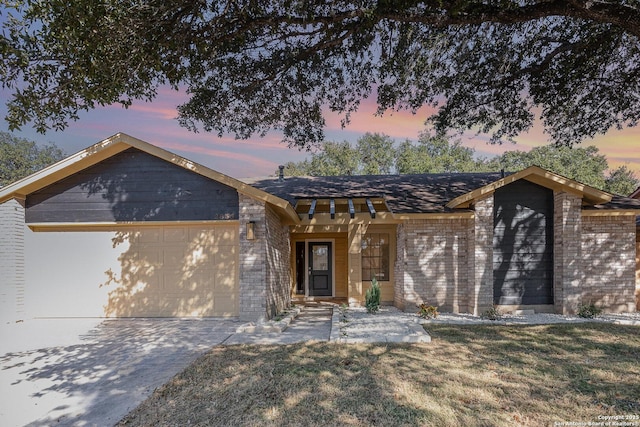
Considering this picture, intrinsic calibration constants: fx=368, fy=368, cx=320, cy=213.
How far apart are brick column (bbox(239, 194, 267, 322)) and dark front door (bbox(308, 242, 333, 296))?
528cm

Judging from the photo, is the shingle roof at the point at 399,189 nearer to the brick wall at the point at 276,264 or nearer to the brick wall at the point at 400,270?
the brick wall at the point at 400,270

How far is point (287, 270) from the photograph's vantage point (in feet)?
40.3

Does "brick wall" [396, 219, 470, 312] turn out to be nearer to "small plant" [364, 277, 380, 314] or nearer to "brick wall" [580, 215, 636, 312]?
"small plant" [364, 277, 380, 314]

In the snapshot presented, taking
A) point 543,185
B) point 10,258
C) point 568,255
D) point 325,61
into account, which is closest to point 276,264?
point 325,61

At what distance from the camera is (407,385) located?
15.5 ft

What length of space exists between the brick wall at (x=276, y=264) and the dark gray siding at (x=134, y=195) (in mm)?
1129

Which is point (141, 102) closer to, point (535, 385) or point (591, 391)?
point (535, 385)

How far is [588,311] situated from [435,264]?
3953mm

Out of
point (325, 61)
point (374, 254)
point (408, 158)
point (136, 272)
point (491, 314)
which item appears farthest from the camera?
point (408, 158)

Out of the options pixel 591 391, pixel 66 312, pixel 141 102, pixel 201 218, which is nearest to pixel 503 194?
pixel 591 391

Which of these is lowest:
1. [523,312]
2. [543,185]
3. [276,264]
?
[523,312]

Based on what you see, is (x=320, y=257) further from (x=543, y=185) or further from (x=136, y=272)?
(x=543, y=185)

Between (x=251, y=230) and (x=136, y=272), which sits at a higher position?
(x=251, y=230)

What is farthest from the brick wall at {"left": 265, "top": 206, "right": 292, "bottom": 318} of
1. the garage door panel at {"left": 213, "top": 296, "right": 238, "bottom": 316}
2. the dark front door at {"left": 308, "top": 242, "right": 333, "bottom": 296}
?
the dark front door at {"left": 308, "top": 242, "right": 333, "bottom": 296}
